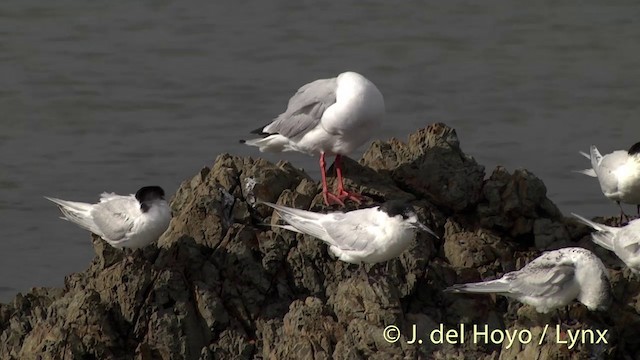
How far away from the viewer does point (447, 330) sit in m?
10.9

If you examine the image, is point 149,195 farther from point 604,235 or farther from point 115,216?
point 604,235

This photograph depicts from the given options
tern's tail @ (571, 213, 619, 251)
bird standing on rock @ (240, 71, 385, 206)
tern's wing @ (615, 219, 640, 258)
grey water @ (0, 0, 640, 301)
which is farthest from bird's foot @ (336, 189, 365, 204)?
grey water @ (0, 0, 640, 301)

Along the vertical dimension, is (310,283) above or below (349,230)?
below

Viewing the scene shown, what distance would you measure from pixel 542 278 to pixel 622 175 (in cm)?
275

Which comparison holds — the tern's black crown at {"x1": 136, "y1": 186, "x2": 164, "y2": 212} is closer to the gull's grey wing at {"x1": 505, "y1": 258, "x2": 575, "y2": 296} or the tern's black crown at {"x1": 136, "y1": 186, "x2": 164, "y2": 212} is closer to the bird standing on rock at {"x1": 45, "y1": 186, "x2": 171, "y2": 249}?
the bird standing on rock at {"x1": 45, "y1": 186, "x2": 171, "y2": 249}

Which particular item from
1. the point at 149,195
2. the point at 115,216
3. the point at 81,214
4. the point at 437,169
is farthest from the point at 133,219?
the point at 437,169

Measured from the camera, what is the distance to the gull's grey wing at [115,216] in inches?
449

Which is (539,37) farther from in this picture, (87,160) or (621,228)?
(621,228)

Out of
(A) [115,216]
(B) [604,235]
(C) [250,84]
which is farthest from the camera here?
(C) [250,84]

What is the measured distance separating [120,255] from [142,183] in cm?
533

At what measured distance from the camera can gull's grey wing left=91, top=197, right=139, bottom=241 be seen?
37.4 ft

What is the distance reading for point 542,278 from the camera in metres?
10.3

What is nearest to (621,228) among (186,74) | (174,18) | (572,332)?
(572,332)

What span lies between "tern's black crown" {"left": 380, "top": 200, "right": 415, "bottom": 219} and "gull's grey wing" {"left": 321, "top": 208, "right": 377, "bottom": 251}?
176 millimetres
